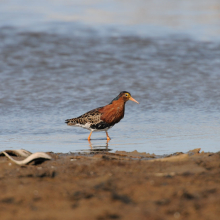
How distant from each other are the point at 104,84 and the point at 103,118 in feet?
16.9

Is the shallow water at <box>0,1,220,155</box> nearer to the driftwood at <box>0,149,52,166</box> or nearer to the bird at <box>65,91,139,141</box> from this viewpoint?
the bird at <box>65,91,139,141</box>

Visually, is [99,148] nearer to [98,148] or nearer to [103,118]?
[98,148]

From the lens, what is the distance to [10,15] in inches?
968

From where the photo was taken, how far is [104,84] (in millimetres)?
15117

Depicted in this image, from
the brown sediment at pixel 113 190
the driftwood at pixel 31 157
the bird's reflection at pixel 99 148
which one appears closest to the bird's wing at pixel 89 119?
the bird's reflection at pixel 99 148

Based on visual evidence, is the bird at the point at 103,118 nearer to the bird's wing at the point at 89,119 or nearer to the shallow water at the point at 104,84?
the bird's wing at the point at 89,119

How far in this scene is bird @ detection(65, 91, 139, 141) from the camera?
9.95 metres

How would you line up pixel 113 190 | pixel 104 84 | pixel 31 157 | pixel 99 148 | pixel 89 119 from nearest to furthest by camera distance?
1. pixel 113 190
2. pixel 31 157
3. pixel 99 148
4. pixel 89 119
5. pixel 104 84

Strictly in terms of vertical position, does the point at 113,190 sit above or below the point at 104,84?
below

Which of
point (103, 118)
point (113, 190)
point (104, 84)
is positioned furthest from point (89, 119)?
point (113, 190)

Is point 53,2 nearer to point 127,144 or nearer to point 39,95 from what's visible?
point 39,95

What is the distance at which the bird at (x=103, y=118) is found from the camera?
995 cm

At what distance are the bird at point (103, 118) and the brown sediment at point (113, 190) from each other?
417cm

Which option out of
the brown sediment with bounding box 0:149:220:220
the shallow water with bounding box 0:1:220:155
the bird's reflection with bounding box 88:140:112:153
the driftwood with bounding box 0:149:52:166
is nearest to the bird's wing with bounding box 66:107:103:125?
the shallow water with bounding box 0:1:220:155
